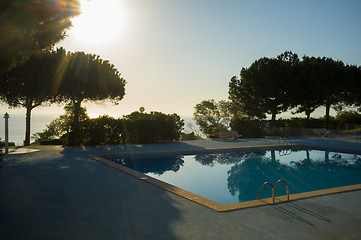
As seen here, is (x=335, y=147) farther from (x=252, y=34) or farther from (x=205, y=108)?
(x=205, y=108)

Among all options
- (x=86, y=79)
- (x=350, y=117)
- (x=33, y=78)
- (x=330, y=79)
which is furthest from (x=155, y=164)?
(x=350, y=117)

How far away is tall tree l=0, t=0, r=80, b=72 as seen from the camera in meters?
5.37

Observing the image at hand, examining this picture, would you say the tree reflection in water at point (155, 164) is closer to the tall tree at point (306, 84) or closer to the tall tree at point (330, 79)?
the tall tree at point (306, 84)

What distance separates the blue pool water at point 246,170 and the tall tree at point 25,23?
600 centimetres

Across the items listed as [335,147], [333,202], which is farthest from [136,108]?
[333,202]

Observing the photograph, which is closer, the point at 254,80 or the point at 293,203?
the point at 293,203

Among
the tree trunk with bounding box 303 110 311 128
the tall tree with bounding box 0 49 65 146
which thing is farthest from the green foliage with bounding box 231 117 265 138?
the tall tree with bounding box 0 49 65 146

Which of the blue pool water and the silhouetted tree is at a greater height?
the silhouetted tree

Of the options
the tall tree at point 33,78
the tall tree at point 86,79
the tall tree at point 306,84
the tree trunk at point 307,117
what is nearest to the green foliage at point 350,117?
the tree trunk at point 307,117

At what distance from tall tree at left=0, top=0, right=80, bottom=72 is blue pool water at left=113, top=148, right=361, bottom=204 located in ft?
19.7

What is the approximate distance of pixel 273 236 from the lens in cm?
380

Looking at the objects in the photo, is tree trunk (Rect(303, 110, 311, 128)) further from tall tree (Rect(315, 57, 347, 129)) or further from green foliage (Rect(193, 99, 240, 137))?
green foliage (Rect(193, 99, 240, 137))

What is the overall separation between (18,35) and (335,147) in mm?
16373

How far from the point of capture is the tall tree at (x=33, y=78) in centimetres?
1773
